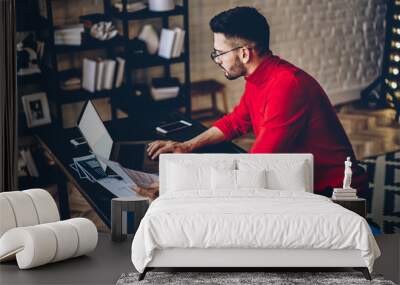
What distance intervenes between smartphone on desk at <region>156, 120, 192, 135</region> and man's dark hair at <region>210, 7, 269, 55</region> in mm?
984

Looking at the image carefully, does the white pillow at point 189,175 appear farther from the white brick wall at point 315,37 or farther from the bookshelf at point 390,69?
the bookshelf at point 390,69

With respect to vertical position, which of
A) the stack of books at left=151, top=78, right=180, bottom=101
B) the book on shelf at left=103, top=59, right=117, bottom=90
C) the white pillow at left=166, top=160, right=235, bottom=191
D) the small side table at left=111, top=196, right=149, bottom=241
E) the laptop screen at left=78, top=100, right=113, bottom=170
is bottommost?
the small side table at left=111, top=196, right=149, bottom=241

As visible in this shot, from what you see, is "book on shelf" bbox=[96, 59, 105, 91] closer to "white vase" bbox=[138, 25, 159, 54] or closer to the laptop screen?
the laptop screen

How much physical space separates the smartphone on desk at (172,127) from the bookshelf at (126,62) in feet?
0.40

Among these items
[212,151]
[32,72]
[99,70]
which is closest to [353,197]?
[212,151]

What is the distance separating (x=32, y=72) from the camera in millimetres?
8375

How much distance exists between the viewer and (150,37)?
837 centimetres

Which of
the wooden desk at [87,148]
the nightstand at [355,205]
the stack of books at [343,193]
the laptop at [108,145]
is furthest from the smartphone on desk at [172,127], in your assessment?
the nightstand at [355,205]

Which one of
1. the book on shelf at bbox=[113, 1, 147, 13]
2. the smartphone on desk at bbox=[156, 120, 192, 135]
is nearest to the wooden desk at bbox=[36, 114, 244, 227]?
the smartphone on desk at bbox=[156, 120, 192, 135]

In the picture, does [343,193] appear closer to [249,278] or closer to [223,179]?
[223,179]

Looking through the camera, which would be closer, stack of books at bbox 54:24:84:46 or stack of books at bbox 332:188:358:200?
stack of books at bbox 332:188:358:200

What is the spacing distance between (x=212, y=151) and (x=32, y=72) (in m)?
2.00

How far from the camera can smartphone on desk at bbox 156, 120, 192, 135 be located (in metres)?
8.39

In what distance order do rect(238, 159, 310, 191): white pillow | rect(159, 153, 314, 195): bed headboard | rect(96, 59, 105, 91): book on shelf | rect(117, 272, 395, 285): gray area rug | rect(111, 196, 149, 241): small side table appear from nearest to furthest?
1. rect(117, 272, 395, 285): gray area rug
2. rect(238, 159, 310, 191): white pillow
3. rect(111, 196, 149, 241): small side table
4. rect(159, 153, 314, 195): bed headboard
5. rect(96, 59, 105, 91): book on shelf
